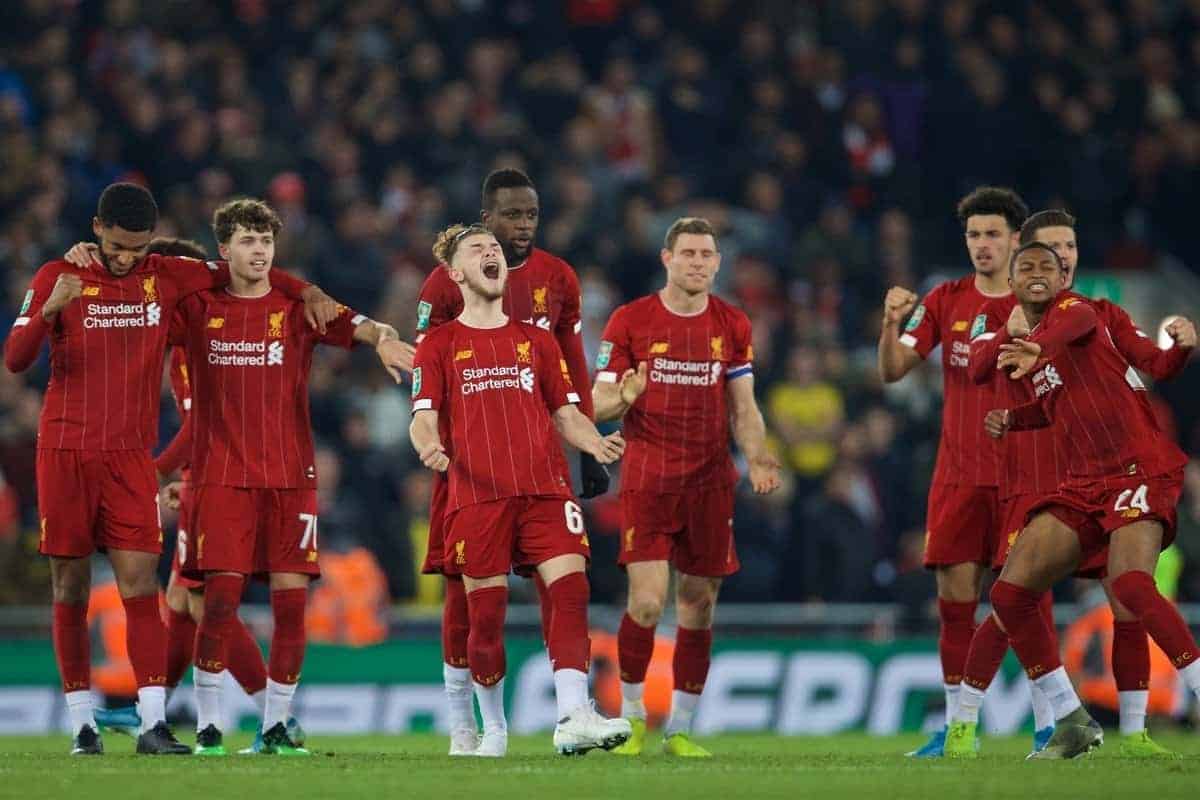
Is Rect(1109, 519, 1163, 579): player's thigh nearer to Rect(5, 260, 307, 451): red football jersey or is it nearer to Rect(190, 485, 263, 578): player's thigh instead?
Rect(190, 485, 263, 578): player's thigh

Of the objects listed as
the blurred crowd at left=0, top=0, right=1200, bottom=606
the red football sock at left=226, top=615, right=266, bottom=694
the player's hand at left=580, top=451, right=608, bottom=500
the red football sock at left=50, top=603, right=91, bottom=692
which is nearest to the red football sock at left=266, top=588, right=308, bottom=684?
the red football sock at left=226, top=615, right=266, bottom=694

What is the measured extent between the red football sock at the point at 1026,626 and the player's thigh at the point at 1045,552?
0.18ft

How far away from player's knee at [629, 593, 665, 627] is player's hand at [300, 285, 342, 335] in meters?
2.13

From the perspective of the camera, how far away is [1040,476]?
35.3 feet

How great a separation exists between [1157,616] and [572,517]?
2642 mm

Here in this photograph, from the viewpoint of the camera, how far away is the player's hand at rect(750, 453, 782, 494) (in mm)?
10766

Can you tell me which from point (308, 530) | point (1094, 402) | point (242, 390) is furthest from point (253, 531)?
point (1094, 402)

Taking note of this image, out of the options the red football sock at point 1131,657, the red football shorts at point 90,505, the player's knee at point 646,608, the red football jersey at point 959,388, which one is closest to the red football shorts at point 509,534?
the player's knee at point 646,608

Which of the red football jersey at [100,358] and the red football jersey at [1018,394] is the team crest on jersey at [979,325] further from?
the red football jersey at [100,358]

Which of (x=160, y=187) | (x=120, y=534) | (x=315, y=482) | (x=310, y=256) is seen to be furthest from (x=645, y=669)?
(x=160, y=187)

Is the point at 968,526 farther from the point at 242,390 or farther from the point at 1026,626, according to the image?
the point at 242,390

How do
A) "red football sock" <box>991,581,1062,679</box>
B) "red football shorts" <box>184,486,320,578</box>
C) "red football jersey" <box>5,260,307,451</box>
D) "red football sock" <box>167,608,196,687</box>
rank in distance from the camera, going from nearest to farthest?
"red football sock" <box>991,581,1062,679</box> < "red football jersey" <box>5,260,307,451</box> < "red football shorts" <box>184,486,320,578</box> < "red football sock" <box>167,608,196,687</box>

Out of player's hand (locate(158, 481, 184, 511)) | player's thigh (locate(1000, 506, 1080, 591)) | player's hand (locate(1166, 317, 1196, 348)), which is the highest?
player's hand (locate(1166, 317, 1196, 348))

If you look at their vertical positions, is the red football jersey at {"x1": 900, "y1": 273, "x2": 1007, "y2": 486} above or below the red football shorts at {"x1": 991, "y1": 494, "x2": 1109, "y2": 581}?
above
